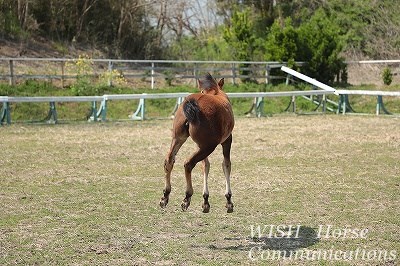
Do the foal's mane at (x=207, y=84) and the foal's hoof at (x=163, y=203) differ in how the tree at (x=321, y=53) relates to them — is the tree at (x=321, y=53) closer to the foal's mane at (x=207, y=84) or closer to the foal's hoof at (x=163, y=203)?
the foal's mane at (x=207, y=84)

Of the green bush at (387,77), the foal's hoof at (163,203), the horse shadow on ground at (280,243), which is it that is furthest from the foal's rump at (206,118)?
the green bush at (387,77)

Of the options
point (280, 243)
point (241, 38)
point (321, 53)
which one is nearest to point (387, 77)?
point (321, 53)

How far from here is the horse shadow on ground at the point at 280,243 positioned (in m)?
5.86

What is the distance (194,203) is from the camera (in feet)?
26.0

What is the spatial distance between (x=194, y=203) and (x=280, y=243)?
209 cm

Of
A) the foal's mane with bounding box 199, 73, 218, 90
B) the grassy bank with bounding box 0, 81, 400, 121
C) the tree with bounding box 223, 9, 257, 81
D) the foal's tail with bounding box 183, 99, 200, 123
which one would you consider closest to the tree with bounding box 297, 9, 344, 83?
the tree with bounding box 223, 9, 257, 81

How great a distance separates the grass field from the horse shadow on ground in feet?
0.03

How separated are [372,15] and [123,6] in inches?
588

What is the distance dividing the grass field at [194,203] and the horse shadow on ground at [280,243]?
10 mm

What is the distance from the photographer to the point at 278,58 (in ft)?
95.2

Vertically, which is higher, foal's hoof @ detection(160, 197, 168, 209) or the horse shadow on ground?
foal's hoof @ detection(160, 197, 168, 209)

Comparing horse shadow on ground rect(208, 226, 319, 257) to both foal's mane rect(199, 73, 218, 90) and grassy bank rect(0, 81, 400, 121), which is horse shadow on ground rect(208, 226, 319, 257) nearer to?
foal's mane rect(199, 73, 218, 90)

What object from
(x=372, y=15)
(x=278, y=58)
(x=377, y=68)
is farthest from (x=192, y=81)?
(x=372, y=15)

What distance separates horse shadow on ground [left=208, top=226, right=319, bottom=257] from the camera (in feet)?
19.2
